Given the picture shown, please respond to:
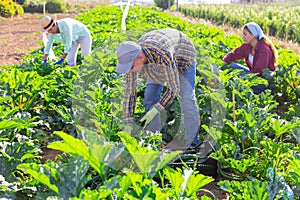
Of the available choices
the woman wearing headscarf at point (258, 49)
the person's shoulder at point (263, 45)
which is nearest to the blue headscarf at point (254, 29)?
the woman wearing headscarf at point (258, 49)

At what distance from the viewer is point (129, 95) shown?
12.9 ft

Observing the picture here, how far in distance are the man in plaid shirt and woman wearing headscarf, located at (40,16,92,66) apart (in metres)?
2.77

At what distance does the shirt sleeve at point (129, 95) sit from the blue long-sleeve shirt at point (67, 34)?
3124 mm

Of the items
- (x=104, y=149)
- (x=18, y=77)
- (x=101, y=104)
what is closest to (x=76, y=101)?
(x=101, y=104)

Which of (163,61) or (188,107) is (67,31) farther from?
(163,61)

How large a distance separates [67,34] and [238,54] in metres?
2.76

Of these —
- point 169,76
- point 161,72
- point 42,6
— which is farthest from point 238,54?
point 42,6

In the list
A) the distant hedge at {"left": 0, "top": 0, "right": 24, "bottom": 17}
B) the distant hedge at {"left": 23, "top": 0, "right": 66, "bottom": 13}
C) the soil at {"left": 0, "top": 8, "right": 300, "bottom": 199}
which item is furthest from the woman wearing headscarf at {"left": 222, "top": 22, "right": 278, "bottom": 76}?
the distant hedge at {"left": 23, "top": 0, "right": 66, "bottom": 13}

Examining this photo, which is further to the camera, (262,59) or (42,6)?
(42,6)

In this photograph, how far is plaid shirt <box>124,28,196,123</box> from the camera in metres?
3.62

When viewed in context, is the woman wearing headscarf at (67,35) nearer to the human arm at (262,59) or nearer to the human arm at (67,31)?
the human arm at (67,31)

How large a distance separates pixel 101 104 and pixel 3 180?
1640 mm

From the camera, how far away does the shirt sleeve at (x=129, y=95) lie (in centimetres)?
385

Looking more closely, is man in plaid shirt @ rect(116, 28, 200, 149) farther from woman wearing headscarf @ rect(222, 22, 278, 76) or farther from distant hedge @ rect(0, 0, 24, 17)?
distant hedge @ rect(0, 0, 24, 17)
